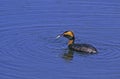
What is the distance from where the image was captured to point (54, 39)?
2045cm

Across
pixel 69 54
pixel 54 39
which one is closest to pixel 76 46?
pixel 69 54

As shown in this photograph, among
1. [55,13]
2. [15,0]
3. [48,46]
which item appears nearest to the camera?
[48,46]

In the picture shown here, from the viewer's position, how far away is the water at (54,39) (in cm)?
1744

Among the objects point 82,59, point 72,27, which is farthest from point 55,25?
point 82,59

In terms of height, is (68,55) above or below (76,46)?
below

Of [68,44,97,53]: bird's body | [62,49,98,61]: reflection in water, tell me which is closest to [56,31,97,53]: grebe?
[68,44,97,53]: bird's body

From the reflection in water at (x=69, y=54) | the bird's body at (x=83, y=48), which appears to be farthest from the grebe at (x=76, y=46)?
the reflection in water at (x=69, y=54)

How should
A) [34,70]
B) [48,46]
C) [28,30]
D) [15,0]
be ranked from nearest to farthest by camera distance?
[34,70] < [48,46] < [28,30] < [15,0]

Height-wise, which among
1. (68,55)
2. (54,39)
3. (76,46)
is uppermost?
(54,39)

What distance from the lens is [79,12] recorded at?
78.3 ft

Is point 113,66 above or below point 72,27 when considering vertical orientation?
below

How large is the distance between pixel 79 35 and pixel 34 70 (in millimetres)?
3886

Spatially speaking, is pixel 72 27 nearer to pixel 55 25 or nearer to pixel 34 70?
pixel 55 25

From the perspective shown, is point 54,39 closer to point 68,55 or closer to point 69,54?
point 69,54
